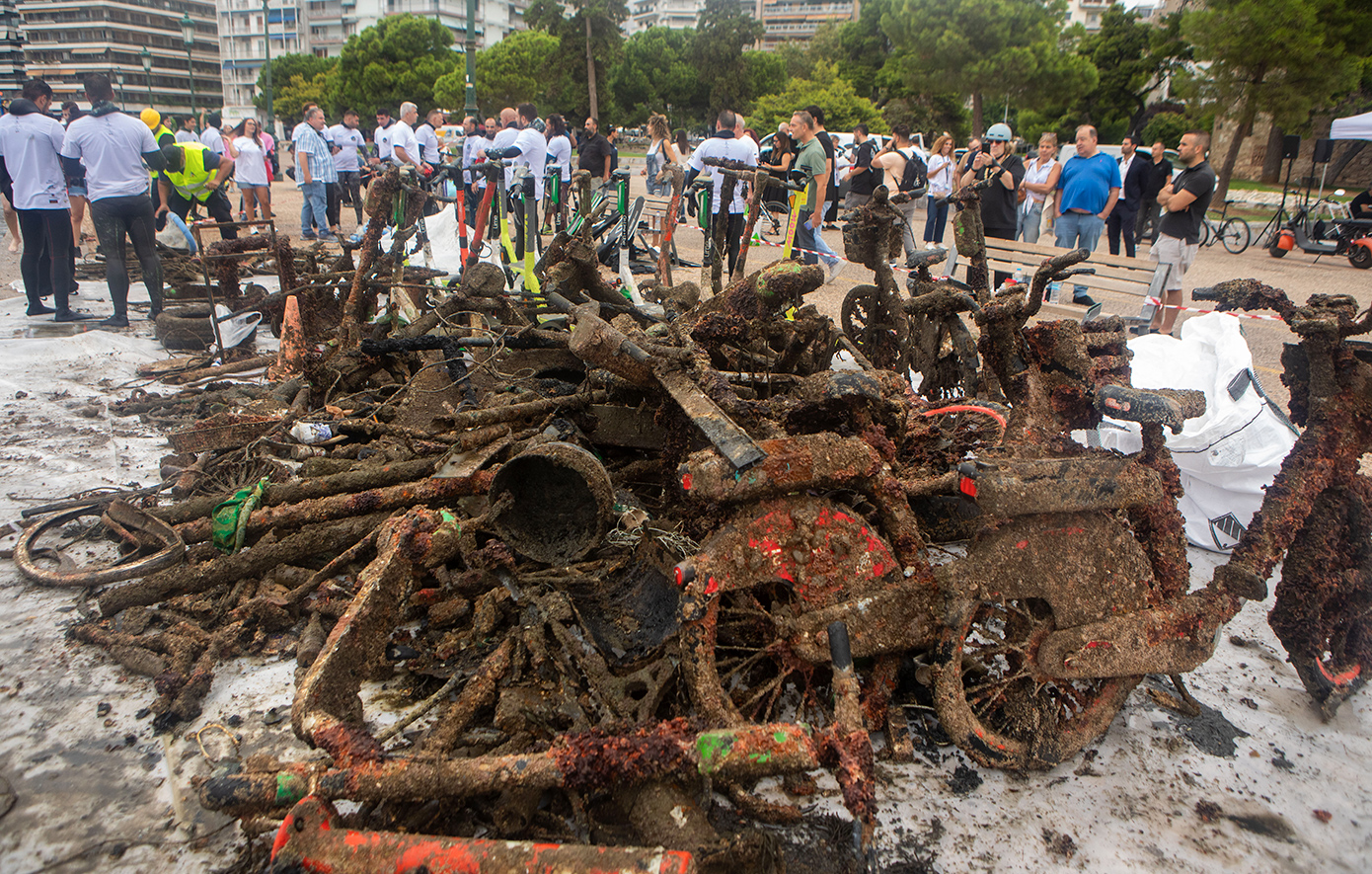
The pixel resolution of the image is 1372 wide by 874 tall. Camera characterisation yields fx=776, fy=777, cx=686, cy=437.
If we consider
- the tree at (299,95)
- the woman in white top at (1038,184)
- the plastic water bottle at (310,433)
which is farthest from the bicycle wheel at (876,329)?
the tree at (299,95)

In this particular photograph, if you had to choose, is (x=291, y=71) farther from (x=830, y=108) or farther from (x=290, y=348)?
(x=290, y=348)

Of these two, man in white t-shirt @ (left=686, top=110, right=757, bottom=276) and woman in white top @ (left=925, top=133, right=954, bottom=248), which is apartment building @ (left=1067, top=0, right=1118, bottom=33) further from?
man in white t-shirt @ (left=686, top=110, right=757, bottom=276)

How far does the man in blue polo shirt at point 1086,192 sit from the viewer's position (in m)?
9.69

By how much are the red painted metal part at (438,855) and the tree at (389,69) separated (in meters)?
56.9

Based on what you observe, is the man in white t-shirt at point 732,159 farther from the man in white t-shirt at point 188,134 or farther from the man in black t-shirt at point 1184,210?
the man in white t-shirt at point 188,134

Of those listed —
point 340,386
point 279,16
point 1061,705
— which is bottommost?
point 1061,705

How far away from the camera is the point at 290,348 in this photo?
6281mm

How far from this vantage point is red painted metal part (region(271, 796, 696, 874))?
1.75m

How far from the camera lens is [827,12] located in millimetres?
98750

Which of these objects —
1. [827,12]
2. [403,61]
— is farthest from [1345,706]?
[827,12]

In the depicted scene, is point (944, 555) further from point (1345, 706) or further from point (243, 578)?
point (243, 578)

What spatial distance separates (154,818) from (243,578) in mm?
1370

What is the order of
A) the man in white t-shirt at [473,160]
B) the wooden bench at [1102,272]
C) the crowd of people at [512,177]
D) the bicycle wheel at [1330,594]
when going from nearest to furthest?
the bicycle wheel at [1330,594], the crowd of people at [512,177], the wooden bench at [1102,272], the man in white t-shirt at [473,160]

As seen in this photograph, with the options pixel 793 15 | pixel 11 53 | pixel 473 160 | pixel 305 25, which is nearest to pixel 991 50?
pixel 473 160
